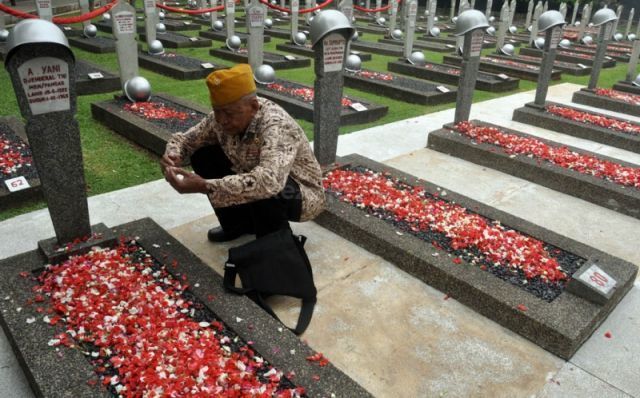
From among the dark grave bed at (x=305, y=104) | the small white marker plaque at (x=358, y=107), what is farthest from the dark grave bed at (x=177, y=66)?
the small white marker plaque at (x=358, y=107)

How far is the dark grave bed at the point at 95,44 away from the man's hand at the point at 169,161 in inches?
436

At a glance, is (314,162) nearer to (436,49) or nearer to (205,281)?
(205,281)

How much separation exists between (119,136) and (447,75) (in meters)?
7.69

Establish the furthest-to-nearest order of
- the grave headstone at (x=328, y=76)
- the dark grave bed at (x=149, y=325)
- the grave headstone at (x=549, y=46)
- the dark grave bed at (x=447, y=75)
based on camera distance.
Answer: the dark grave bed at (x=447, y=75)
the grave headstone at (x=549, y=46)
the grave headstone at (x=328, y=76)
the dark grave bed at (x=149, y=325)

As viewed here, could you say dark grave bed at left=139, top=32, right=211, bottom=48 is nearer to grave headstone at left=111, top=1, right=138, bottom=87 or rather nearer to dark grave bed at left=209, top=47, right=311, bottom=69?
dark grave bed at left=209, top=47, right=311, bottom=69

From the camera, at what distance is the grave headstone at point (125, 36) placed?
8.17m

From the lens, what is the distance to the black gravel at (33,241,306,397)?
2.67 m

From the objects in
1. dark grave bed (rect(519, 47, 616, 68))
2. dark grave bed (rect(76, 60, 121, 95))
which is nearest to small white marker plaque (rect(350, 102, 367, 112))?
dark grave bed (rect(76, 60, 121, 95))

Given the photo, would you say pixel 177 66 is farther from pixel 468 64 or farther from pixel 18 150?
pixel 468 64

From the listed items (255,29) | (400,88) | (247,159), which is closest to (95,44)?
(255,29)

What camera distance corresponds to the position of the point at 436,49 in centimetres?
1766

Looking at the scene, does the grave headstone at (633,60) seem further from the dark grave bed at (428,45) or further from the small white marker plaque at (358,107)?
the dark grave bed at (428,45)

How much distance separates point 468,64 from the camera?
7270 millimetres

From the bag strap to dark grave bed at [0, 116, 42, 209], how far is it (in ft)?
9.46
